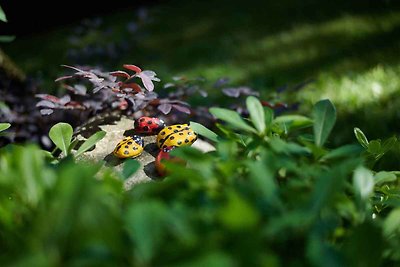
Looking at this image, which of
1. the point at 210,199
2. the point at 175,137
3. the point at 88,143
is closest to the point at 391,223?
the point at 210,199

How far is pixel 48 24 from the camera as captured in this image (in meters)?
5.31

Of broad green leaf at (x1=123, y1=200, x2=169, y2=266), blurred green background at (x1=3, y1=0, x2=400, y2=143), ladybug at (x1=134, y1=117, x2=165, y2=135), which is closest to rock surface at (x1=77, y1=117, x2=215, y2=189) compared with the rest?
ladybug at (x1=134, y1=117, x2=165, y2=135)

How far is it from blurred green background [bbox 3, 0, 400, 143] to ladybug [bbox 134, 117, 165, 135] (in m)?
1.12

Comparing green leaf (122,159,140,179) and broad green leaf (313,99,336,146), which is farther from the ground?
broad green leaf (313,99,336,146)

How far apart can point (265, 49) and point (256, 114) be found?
10.4 ft

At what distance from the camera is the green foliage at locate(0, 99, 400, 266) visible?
0.70m

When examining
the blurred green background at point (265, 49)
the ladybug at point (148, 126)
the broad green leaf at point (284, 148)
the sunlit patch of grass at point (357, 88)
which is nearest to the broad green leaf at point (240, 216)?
the broad green leaf at point (284, 148)

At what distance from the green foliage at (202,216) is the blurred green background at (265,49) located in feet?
6.15

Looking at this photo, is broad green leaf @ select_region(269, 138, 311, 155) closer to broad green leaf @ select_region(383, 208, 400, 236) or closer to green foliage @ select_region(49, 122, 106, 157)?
broad green leaf @ select_region(383, 208, 400, 236)

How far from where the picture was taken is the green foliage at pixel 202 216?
0.70 metres

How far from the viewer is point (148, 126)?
1978mm

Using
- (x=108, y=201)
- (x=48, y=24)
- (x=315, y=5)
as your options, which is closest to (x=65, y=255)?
(x=108, y=201)

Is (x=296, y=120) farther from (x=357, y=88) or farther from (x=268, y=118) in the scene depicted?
(x=357, y=88)

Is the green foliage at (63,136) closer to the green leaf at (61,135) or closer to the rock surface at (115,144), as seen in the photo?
the green leaf at (61,135)
